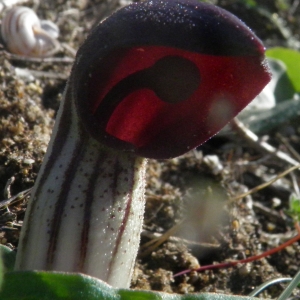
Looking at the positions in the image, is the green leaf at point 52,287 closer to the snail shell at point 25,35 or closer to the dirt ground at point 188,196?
the dirt ground at point 188,196

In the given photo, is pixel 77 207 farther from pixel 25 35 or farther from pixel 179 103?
pixel 25 35

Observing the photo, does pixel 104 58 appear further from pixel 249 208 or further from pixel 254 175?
pixel 254 175

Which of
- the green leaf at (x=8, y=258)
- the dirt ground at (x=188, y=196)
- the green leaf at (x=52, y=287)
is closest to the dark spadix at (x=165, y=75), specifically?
the green leaf at (x=52, y=287)

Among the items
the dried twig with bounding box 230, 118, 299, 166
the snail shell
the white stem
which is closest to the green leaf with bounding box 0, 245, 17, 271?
the white stem

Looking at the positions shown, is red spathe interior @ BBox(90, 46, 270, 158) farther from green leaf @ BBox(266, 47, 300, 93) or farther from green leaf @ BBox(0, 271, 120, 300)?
green leaf @ BBox(266, 47, 300, 93)

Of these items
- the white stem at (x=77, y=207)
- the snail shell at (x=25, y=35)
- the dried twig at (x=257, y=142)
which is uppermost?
the snail shell at (x=25, y=35)

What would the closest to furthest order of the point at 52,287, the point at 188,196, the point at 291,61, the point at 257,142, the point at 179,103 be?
the point at 52,287, the point at 179,103, the point at 188,196, the point at 257,142, the point at 291,61

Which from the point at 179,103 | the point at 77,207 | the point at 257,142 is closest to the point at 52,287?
the point at 77,207
